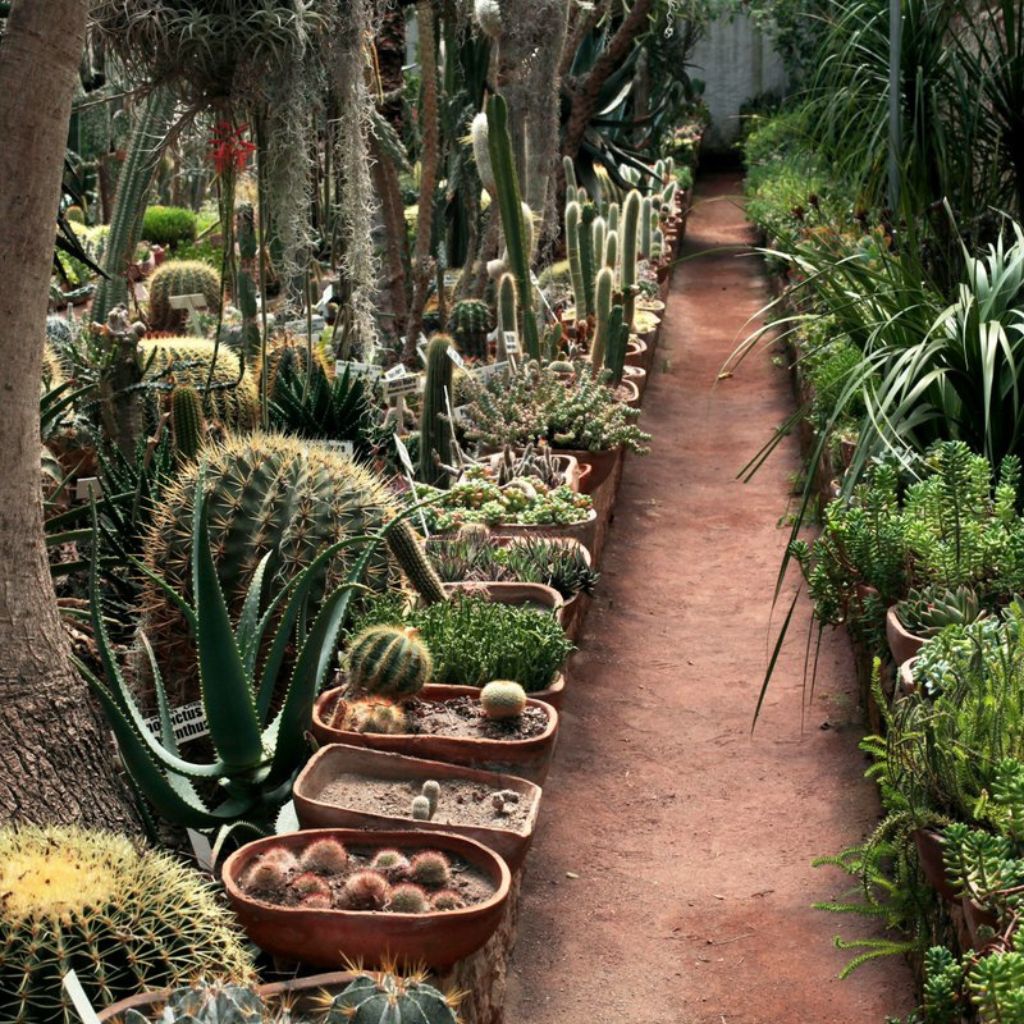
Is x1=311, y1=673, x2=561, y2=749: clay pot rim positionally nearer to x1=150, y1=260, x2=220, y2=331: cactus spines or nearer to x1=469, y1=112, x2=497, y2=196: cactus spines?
x1=469, y1=112, x2=497, y2=196: cactus spines

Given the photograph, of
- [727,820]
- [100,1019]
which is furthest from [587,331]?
[100,1019]

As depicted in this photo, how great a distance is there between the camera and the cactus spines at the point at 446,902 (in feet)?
9.27

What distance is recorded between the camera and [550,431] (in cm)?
679

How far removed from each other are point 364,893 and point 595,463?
163 inches

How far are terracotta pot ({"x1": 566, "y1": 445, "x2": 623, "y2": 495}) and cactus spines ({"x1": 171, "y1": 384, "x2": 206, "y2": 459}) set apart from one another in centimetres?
199

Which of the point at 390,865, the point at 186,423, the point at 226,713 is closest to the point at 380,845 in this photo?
the point at 390,865

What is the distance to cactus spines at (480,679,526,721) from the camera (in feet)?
12.3

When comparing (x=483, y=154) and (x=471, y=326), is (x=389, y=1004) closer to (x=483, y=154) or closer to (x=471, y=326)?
(x=483, y=154)

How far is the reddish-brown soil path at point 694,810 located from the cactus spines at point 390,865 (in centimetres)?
92

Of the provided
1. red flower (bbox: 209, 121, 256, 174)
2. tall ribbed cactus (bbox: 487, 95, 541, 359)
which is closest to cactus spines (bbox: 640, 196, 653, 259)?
tall ribbed cactus (bbox: 487, 95, 541, 359)

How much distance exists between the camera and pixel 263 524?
4066mm

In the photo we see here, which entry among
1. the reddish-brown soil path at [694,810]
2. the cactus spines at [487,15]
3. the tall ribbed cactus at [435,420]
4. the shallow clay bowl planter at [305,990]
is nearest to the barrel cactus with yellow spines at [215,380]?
the tall ribbed cactus at [435,420]

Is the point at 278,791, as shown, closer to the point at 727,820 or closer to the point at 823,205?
the point at 727,820

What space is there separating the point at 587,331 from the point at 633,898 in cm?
507
